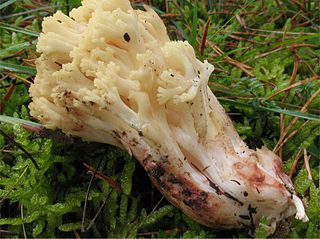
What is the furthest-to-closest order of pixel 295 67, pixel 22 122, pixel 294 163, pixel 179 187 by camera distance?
pixel 295 67 → pixel 294 163 → pixel 22 122 → pixel 179 187

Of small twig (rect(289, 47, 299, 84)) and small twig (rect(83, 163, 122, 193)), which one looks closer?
small twig (rect(83, 163, 122, 193))

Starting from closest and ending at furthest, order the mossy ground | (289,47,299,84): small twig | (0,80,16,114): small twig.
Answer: the mossy ground < (0,80,16,114): small twig < (289,47,299,84): small twig

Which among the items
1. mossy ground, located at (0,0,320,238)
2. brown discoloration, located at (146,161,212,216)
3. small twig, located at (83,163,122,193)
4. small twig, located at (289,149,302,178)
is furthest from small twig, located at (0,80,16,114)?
small twig, located at (289,149,302,178)

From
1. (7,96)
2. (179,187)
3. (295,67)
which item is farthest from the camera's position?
(295,67)

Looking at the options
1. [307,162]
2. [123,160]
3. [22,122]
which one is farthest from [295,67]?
[22,122]

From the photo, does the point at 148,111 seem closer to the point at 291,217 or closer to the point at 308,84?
the point at 291,217

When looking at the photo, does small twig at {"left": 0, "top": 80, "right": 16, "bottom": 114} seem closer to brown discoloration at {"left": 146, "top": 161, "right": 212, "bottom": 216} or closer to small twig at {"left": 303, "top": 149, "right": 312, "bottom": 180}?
brown discoloration at {"left": 146, "top": 161, "right": 212, "bottom": 216}

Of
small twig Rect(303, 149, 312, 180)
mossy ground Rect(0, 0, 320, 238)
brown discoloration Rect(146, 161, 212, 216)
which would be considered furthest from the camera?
Answer: small twig Rect(303, 149, 312, 180)

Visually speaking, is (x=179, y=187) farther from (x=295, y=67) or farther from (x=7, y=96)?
(x=295, y=67)

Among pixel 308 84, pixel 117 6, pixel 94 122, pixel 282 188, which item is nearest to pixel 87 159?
pixel 94 122

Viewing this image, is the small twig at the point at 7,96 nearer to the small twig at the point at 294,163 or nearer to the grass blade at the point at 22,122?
the grass blade at the point at 22,122

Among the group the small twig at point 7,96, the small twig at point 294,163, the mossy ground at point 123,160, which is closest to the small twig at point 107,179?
the mossy ground at point 123,160
